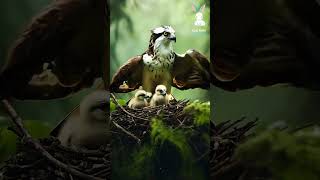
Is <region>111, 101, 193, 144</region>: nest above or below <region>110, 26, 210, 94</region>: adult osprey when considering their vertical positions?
below

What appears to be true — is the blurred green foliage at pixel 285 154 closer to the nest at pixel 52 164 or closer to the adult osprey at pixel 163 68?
the adult osprey at pixel 163 68

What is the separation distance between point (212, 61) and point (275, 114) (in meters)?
0.49

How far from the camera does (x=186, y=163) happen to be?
97.9 inches

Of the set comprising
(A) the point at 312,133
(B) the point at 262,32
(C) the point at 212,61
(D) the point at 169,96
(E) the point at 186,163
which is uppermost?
(B) the point at 262,32

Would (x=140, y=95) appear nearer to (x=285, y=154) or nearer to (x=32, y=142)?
(x=32, y=142)

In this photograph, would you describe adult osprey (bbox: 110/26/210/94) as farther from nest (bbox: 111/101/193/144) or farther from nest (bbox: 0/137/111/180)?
nest (bbox: 0/137/111/180)

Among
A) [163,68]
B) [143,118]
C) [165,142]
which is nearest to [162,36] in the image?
[163,68]

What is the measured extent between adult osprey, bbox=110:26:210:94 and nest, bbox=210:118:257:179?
0.90 ft

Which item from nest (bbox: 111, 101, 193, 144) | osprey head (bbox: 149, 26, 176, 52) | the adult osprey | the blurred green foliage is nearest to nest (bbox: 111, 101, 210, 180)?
nest (bbox: 111, 101, 193, 144)

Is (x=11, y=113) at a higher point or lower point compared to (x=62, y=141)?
higher

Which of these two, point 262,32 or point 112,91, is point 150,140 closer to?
point 112,91

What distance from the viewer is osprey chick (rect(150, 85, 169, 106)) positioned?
2535 mm

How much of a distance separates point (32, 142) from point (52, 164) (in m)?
0.18

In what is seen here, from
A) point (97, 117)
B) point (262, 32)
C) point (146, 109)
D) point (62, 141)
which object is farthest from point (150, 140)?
point (262, 32)
